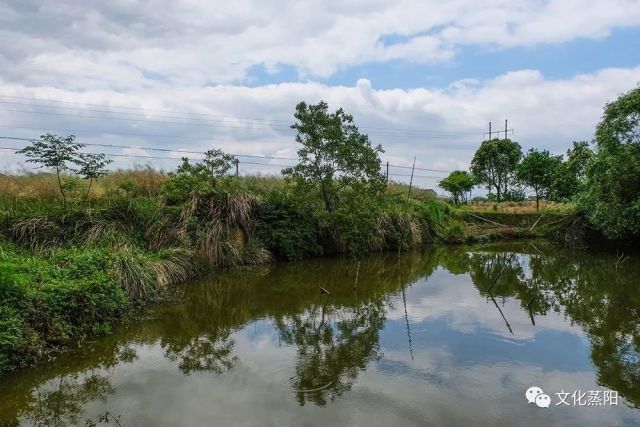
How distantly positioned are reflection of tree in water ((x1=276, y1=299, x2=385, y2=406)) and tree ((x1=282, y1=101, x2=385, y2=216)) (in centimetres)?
558

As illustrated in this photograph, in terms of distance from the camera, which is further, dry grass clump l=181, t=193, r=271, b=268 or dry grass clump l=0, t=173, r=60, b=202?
dry grass clump l=181, t=193, r=271, b=268

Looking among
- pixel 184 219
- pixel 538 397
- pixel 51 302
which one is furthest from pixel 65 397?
pixel 184 219

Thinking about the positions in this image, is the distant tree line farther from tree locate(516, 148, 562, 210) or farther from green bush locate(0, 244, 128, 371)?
green bush locate(0, 244, 128, 371)

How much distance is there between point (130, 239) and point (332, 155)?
6.38 m

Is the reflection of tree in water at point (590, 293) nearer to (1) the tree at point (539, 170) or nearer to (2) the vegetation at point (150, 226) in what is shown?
(2) the vegetation at point (150, 226)

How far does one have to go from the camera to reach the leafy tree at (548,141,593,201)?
19578mm

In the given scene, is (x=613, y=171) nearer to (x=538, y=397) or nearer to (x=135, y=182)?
(x=538, y=397)

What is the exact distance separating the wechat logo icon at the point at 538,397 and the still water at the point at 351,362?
72mm

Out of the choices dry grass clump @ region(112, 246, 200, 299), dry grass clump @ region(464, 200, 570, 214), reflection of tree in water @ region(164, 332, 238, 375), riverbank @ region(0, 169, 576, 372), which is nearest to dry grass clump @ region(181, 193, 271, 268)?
riverbank @ region(0, 169, 576, 372)

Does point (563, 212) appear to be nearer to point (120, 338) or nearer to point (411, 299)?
point (411, 299)

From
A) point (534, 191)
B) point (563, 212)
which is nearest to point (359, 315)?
point (563, 212)

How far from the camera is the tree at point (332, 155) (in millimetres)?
14500

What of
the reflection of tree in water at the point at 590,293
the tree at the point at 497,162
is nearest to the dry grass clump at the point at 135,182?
the reflection of tree in water at the point at 590,293

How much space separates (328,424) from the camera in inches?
196
